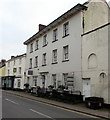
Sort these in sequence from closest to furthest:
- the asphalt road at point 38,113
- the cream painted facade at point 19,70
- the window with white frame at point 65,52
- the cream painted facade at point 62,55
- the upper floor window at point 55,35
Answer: the asphalt road at point 38,113 < the cream painted facade at point 62,55 < the window with white frame at point 65,52 < the upper floor window at point 55,35 < the cream painted facade at point 19,70

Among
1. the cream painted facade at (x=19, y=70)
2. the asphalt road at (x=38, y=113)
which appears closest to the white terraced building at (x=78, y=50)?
the asphalt road at (x=38, y=113)

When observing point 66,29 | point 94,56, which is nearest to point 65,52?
point 66,29

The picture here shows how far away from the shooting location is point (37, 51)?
3147 centimetres

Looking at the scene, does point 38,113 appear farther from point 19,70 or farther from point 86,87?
point 19,70

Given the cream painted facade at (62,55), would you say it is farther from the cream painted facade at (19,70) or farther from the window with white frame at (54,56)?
the cream painted facade at (19,70)

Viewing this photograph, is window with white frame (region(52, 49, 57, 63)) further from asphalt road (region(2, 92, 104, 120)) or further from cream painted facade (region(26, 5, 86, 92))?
asphalt road (region(2, 92, 104, 120))

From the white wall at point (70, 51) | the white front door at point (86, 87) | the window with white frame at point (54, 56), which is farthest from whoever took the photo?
the window with white frame at point (54, 56)

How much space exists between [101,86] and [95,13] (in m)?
8.20

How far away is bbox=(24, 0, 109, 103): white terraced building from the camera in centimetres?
1744

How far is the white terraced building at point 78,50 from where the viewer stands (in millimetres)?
17438

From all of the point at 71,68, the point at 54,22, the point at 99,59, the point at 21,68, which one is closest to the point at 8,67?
the point at 21,68

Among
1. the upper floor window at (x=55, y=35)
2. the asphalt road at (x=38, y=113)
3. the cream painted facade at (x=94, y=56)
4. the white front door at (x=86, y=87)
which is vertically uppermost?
the upper floor window at (x=55, y=35)

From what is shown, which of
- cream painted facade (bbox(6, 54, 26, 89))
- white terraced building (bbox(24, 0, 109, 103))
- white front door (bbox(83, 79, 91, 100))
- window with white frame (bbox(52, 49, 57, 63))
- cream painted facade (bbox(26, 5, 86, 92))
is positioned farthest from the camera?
cream painted facade (bbox(6, 54, 26, 89))

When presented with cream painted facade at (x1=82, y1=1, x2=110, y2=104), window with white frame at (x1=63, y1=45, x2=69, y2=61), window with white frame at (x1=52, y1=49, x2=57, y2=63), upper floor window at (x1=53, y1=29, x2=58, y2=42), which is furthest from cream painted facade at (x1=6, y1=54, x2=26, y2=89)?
cream painted facade at (x1=82, y1=1, x2=110, y2=104)
